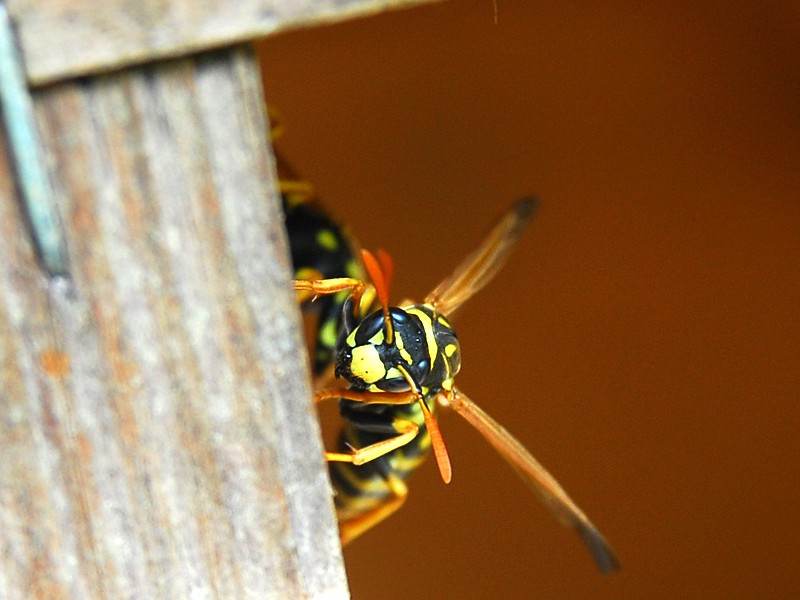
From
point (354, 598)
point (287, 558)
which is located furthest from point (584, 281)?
point (287, 558)

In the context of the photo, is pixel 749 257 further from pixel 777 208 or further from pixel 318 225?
pixel 318 225

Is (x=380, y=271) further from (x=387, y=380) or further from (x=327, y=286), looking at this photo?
(x=387, y=380)

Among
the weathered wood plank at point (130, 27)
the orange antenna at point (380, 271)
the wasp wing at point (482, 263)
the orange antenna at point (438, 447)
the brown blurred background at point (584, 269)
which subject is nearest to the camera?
the weathered wood plank at point (130, 27)

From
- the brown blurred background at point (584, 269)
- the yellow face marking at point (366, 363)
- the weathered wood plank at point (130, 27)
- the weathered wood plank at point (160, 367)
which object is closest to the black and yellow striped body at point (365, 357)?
the yellow face marking at point (366, 363)

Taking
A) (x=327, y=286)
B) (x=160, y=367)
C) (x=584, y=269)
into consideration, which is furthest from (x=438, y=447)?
(x=584, y=269)

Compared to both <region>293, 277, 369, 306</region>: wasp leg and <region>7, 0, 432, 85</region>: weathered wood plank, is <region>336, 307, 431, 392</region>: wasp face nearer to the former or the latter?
<region>293, 277, 369, 306</region>: wasp leg

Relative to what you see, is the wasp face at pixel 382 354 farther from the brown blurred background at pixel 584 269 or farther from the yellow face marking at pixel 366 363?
the brown blurred background at pixel 584 269

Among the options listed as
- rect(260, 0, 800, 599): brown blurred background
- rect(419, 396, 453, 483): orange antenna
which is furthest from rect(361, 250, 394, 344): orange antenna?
rect(260, 0, 800, 599): brown blurred background

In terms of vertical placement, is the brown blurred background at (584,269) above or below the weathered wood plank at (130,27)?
below
